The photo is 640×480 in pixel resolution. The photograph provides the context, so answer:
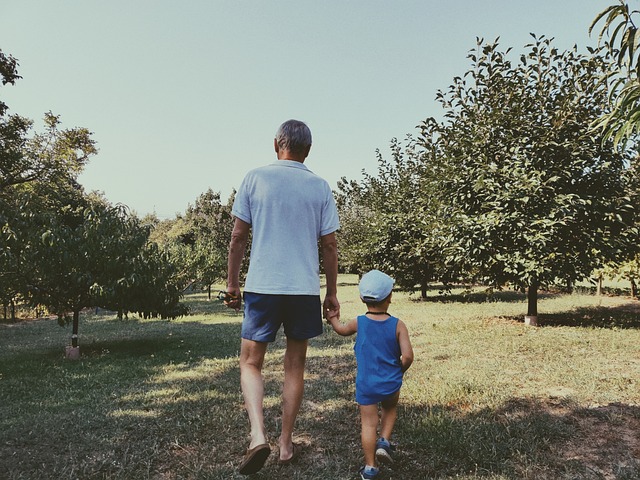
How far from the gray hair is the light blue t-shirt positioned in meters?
0.14

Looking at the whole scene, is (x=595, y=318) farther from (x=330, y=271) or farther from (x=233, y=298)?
(x=233, y=298)

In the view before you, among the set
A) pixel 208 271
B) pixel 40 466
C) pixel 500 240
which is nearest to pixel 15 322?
pixel 208 271

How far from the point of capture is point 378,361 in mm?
3119

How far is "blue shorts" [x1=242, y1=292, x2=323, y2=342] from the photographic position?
3.01 m

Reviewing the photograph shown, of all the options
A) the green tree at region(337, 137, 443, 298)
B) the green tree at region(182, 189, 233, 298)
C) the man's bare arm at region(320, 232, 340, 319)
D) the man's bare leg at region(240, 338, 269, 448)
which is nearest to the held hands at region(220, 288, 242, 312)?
the man's bare leg at region(240, 338, 269, 448)

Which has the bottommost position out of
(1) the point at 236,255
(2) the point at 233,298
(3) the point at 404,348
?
(3) the point at 404,348

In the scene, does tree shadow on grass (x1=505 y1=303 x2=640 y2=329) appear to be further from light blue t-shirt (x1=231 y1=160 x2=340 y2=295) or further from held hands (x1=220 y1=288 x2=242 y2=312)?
held hands (x1=220 y1=288 x2=242 y2=312)

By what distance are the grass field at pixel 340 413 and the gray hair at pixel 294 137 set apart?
2.57m

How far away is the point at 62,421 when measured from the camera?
4.48 m

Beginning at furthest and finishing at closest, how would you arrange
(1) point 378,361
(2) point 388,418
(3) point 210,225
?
(3) point 210,225, (2) point 388,418, (1) point 378,361

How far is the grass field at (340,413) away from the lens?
3.21 metres

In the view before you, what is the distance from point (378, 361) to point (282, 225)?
129 centimetres

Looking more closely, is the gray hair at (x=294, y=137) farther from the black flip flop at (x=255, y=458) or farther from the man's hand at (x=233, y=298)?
the black flip flop at (x=255, y=458)

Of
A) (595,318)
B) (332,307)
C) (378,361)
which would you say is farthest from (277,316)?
(595,318)
